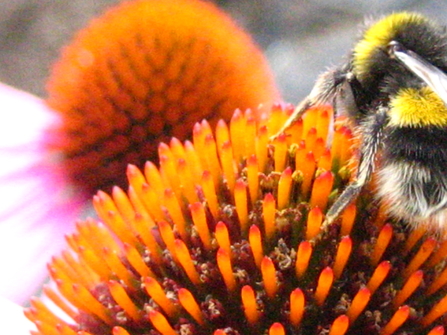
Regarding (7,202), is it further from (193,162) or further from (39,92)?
(39,92)

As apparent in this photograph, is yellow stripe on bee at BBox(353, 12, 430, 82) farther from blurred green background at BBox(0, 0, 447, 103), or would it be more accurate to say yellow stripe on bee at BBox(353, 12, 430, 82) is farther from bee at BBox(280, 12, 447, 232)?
blurred green background at BBox(0, 0, 447, 103)

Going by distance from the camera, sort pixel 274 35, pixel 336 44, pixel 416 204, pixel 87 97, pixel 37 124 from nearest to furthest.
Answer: pixel 416 204 < pixel 87 97 < pixel 37 124 < pixel 336 44 < pixel 274 35

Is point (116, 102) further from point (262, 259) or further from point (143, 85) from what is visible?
point (262, 259)

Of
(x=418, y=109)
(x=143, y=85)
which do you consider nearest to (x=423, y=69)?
(x=418, y=109)

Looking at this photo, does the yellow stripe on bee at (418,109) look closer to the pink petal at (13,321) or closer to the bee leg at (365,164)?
the bee leg at (365,164)

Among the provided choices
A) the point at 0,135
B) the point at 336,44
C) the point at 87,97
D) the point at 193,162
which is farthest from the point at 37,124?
the point at 336,44

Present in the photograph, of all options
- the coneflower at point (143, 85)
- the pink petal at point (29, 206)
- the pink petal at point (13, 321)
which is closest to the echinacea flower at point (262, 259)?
the pink petal at point (13, 321)
